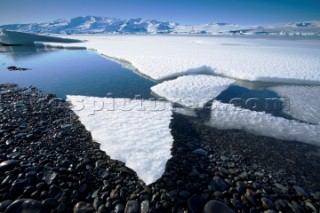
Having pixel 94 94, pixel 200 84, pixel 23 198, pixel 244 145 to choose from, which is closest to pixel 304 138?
pixel 244 145

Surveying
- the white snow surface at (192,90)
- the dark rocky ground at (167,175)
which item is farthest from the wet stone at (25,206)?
the white snow surface at (192,90)

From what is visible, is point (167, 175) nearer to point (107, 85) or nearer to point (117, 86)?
point (117, 86)

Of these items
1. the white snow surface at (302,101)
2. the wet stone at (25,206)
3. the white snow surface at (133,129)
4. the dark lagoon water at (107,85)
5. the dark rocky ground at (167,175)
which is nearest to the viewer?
the wet stone at (25,206)

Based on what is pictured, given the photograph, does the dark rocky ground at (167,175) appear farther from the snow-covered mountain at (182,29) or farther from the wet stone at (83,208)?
the snow-covered mountain at (182,29)

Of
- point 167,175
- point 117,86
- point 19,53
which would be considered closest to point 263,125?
point 167,175

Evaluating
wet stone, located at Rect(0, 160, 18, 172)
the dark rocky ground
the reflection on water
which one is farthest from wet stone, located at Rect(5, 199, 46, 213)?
the reflection on water

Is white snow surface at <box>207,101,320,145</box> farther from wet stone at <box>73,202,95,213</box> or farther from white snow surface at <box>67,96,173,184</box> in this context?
wet stone at <box>73,202,95,213</box>

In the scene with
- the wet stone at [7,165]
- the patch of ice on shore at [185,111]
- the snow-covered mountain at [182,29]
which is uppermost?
the snow-covered mountain at [182,29]
